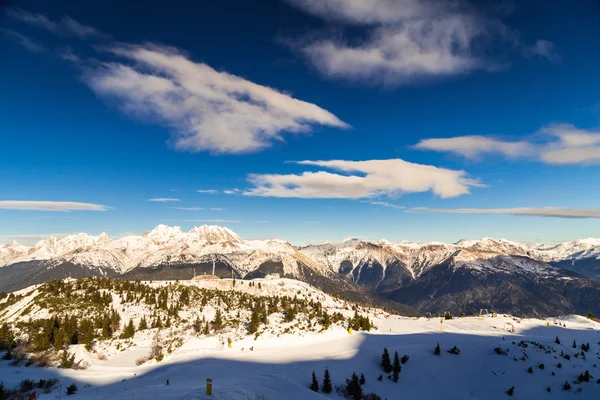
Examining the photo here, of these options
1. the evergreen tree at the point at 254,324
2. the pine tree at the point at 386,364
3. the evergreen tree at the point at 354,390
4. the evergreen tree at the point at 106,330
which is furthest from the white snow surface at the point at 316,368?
the evergreen tree at the point at 254,324

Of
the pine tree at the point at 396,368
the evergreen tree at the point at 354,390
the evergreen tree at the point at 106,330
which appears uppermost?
the evergreen tree at the point at 354,390

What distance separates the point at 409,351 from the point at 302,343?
21539 mm

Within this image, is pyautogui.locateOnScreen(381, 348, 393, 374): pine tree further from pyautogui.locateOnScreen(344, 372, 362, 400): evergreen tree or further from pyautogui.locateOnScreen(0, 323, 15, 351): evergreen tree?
pyautogui.locateOnScreen(0, 323, 15, 351): evergreen tree

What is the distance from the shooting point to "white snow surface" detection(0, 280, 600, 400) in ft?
100

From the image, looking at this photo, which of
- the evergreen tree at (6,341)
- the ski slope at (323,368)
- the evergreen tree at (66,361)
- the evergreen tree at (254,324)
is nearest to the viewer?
the ski slope at (323,368)

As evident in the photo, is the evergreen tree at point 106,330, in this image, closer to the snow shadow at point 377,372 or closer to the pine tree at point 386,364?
the snow shadow at point 377,372

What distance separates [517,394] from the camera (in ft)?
117

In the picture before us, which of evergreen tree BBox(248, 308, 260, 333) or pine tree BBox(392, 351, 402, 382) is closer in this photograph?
pine tree BBox(392, 351, 402, 382)

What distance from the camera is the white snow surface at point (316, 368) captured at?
3058 centimetres

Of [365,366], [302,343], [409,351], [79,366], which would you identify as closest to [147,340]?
[79,366]

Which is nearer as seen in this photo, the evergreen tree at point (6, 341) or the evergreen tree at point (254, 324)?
the evergreen tree at point (6, 341)

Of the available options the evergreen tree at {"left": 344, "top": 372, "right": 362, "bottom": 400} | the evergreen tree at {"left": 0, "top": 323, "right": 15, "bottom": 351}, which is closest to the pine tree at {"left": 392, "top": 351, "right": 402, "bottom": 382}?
the evergreen tree at {"left": 344, "top": 372, "right": 362, "bottom": 400}

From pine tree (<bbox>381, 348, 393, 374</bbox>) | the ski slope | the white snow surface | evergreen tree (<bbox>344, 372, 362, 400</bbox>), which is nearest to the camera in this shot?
the white snow surface

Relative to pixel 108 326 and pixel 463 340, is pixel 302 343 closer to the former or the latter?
pixel 463 340
